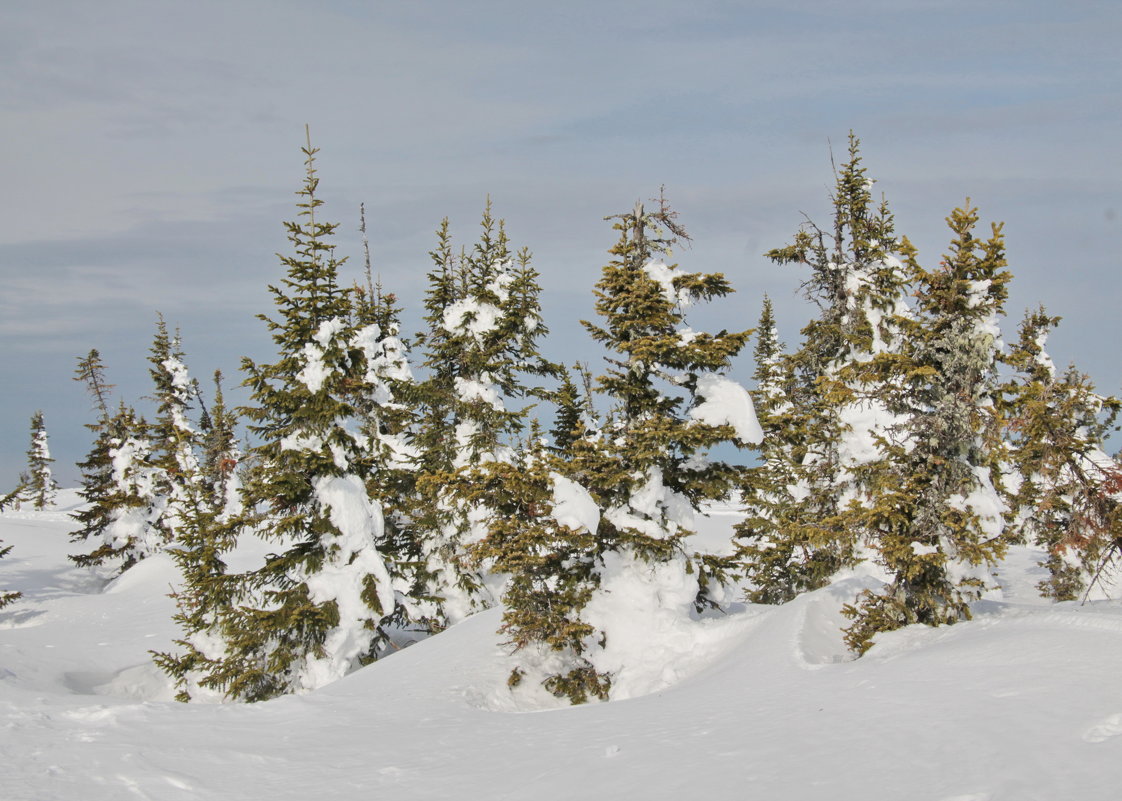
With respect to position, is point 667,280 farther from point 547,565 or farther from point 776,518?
point 776,518

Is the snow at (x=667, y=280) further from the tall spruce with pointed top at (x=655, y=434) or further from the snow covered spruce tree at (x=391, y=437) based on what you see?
the snow covered spruce tree at (x=391, y=437)

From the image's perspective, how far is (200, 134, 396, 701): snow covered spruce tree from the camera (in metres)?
18.4

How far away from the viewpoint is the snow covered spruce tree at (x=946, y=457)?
13.4 m

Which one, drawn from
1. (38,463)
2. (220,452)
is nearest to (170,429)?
(220,452)

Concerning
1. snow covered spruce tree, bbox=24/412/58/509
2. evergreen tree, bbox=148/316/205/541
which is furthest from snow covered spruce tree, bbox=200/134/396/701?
snow covered spruce tree, bbox=24/412/58/509

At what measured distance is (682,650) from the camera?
54.6ft

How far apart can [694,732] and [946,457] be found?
25.0ft

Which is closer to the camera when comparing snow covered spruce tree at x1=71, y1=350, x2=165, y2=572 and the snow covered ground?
the snow covered ground

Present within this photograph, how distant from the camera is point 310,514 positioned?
62.9 feet

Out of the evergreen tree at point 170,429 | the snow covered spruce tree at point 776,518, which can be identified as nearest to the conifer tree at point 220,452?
the evergreen tree at point 170,429

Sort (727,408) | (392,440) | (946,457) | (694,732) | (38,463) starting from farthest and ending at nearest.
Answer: (38,463), (392,440), (727,408), (946,457), (694,732)

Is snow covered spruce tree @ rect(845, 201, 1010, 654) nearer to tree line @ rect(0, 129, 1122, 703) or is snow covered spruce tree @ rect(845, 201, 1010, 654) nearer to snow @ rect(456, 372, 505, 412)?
tree line @ rect(0, 129, 1122, 703)

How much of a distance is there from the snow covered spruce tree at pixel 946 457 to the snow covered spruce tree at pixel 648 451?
3.57 metres

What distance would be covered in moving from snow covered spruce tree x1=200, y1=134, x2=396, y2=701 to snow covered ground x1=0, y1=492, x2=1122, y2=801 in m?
2.87
